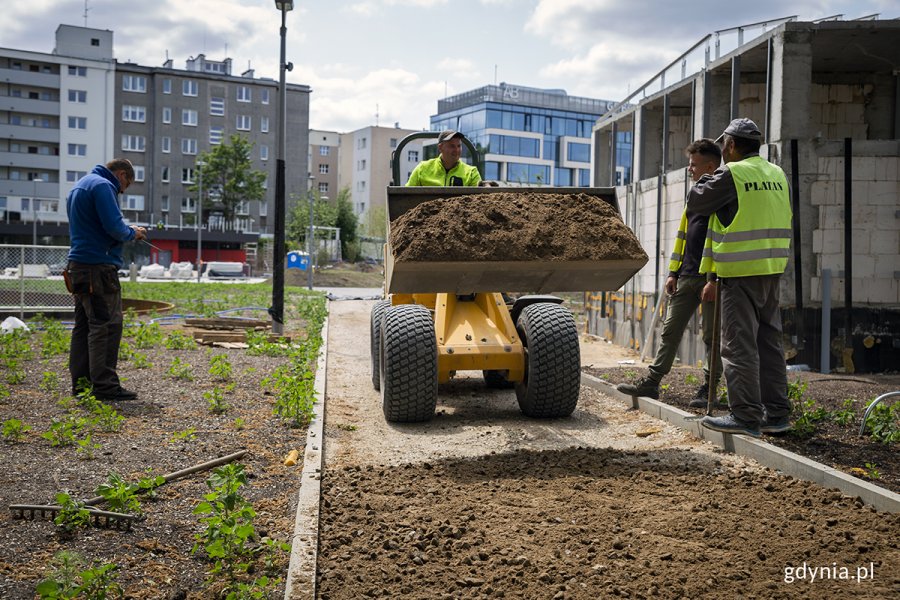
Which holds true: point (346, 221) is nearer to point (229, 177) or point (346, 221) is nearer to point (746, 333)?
point (229, 177)

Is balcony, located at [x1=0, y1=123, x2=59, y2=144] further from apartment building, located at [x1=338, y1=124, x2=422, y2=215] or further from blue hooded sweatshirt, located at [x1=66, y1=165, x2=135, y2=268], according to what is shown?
blue hooded sweatshirt, located at [x1=66, y1=165, x2=135, y2=268]

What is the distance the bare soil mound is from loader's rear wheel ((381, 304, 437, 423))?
4.42ft

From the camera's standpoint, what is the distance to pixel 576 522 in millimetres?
4207

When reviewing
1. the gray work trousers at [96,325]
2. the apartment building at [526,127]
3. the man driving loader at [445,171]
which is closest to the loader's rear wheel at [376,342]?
the man driving loader at [445,171]

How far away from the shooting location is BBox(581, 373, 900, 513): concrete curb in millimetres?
4438

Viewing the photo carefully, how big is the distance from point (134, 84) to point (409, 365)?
69.4m

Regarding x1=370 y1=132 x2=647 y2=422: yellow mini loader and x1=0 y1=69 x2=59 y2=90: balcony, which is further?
x1=0 y1=69 x2=59 y2=90: balcony

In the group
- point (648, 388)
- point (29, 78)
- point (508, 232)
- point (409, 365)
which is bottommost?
point (648, 388)

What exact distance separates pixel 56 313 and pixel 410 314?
1147 cm

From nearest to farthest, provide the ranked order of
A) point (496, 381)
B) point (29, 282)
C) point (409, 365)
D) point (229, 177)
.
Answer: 1. point (409, 365)
2. point (496, 381)
3. point (29, 282)
4. point (229, 177)

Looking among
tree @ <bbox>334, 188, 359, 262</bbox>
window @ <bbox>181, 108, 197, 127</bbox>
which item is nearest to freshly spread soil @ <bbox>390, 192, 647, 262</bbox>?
tree @ <bbox>334, 188, 359, 262</bbox>

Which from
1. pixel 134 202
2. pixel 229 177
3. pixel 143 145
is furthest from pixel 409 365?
pixel 143 145

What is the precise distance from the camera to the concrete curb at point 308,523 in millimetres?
3412

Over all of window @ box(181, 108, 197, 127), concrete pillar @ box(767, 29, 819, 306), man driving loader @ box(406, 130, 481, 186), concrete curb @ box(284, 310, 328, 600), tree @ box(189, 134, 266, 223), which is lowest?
concrete curb @ box(284, 310, 328, 600)
